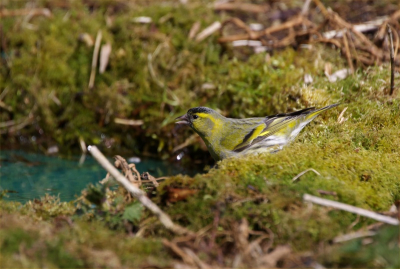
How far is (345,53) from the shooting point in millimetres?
6684

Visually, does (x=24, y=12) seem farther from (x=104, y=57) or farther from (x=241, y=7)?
(x=241, y=7)

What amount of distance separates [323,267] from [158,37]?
592 cm

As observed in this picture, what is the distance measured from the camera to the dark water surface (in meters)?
5.72

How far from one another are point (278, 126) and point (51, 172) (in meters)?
3.43

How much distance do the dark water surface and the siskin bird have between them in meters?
0.86

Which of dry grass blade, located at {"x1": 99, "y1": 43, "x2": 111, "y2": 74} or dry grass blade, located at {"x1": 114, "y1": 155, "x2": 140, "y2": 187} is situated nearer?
dry grass blade, located at {"x1": 114, "y1": 155, "x2": 140, "y2": 187}

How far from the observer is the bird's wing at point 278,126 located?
4965 mm

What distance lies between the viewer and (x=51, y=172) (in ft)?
21.8

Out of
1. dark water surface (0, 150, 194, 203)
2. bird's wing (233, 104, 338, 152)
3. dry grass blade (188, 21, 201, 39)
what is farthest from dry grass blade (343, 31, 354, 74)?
dark water surface (0, 150, 194, 203)

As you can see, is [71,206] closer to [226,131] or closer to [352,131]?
[226,131]

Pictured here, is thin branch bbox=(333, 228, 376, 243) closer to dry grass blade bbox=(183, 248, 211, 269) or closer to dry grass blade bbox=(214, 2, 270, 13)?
dry grass blade bbox=(183, 248, 211, 269)

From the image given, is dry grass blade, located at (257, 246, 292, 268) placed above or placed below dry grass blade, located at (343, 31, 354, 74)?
above

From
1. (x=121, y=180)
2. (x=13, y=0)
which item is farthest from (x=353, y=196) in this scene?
(x=13, y=0)

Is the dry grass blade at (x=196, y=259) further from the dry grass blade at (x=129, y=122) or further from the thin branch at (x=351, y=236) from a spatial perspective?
the dry grass blade at (x=129, y=122)
